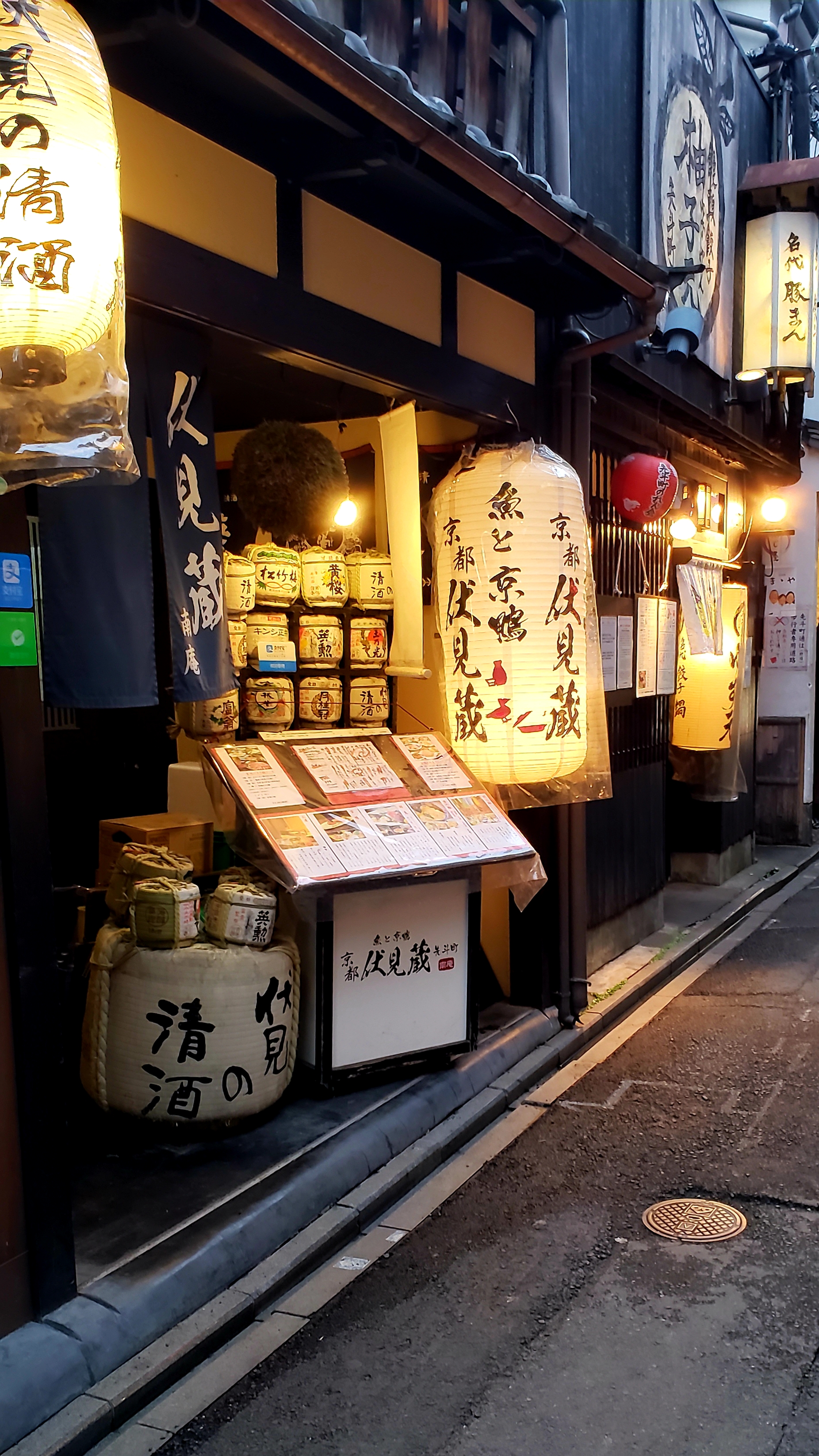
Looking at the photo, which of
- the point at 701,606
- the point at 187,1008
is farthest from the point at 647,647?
the point at 187,1008

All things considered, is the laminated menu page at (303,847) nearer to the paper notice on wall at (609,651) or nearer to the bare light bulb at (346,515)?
the bare light bulb at (346,515)

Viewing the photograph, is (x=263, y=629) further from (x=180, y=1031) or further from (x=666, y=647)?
(x=666, y=647)

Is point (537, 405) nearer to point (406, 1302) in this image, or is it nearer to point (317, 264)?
point (317, 264)

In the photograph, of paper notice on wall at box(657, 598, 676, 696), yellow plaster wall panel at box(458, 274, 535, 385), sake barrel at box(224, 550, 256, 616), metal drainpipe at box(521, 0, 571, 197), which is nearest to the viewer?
sake barrel at box(224, 550, 256, 616)

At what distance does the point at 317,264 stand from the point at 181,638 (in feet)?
8.61

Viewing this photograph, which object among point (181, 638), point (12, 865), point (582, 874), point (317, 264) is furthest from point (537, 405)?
point (12, 865)

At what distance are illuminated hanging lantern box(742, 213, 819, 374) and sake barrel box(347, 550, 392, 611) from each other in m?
9.60

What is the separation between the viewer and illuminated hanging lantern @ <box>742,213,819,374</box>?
15.6m

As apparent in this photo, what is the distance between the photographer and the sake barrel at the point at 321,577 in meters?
8.21

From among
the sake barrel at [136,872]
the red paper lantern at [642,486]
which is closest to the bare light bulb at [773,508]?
the red paper lantern at [642,486]

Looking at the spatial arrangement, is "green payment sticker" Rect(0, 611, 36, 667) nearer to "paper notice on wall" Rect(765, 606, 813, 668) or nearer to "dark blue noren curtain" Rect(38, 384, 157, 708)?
"dark blue noren curtain" Rect(38, 384, 157, 708)

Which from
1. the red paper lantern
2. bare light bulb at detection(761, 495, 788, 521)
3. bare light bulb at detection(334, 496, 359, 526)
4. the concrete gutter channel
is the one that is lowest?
the concrete gutter channel

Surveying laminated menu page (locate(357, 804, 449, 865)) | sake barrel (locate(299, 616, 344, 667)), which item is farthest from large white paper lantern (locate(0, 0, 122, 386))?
sake barrel (locate(299, 616, 344, 667))

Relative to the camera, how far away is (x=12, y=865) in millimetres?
4789
